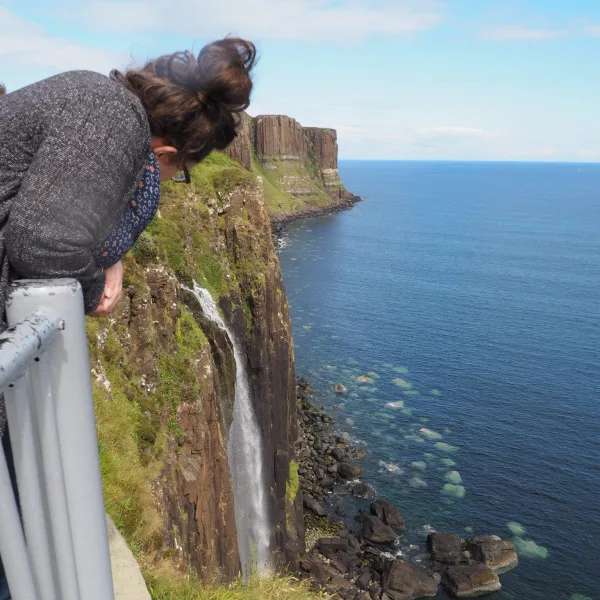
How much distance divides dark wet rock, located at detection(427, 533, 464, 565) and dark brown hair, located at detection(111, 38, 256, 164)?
4282 cm

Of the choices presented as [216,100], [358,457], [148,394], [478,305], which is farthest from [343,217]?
[216,100]

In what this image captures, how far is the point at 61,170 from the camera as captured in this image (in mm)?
2562

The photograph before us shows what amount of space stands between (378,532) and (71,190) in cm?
4394

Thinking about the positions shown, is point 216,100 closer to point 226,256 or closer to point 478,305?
point 226,256

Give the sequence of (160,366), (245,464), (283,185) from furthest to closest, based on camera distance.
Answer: (283,185) → (245,464) → (160,366)

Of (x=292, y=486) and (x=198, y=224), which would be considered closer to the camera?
(x=198, y=224)

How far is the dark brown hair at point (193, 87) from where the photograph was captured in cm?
313

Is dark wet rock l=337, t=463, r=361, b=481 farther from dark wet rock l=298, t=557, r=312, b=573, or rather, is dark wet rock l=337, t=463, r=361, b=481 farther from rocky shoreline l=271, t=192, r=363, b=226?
rocky shoreline l=271, t=192, r=363, b=226

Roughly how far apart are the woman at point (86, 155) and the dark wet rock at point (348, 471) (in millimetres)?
48403

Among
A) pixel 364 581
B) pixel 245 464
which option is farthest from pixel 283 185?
pixel 245 464

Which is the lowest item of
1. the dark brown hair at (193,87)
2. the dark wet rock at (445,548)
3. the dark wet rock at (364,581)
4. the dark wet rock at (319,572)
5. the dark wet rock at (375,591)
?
the dark wet rock at (375,591)

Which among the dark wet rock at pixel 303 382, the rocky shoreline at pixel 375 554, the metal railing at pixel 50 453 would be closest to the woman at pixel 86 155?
the metal railing at pixel 50 453

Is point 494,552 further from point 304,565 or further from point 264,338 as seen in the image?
point 264,338

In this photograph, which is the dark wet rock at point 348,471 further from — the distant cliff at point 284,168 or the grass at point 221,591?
the distant cliff at point 284,168
